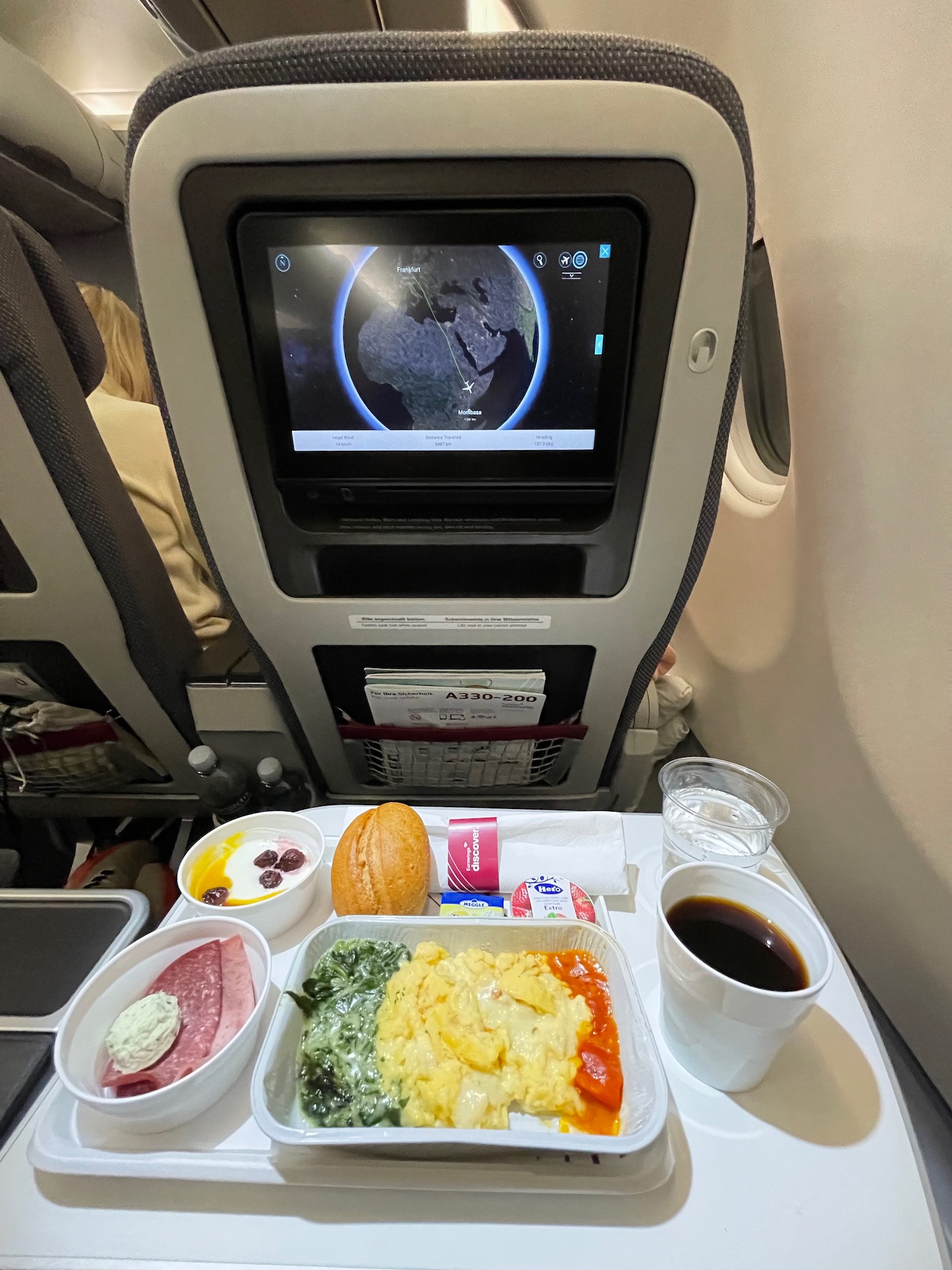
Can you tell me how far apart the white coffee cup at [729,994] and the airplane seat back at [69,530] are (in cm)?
82

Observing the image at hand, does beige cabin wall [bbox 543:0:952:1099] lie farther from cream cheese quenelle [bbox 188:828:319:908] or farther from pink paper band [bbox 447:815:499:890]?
cream cheese quenelle [bbox 188:828:319:908]

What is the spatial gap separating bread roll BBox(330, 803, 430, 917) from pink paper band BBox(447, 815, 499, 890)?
0.10 feet

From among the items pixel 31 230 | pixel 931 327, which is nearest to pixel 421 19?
pixel 31 230

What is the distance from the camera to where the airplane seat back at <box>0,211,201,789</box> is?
0.69 metres

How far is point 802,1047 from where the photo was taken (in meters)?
0.54

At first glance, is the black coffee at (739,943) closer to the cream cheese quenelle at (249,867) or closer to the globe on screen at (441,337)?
the cream cheese quenelle at (249,867)

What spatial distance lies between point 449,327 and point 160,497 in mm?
816

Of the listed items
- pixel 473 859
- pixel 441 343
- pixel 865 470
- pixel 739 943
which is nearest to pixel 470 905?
pixel 473 859

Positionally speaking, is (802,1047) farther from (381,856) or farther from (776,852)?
(381,856)

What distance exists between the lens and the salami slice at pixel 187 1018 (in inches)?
18.9

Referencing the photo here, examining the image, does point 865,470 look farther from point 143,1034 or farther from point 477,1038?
point 143,1034

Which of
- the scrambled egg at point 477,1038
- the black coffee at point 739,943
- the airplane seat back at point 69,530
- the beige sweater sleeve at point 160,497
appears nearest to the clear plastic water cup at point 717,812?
the black coffee at point 739,943

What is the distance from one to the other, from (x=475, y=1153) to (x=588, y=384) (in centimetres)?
70

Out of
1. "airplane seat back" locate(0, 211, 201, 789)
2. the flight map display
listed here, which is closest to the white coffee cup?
the flight map display
